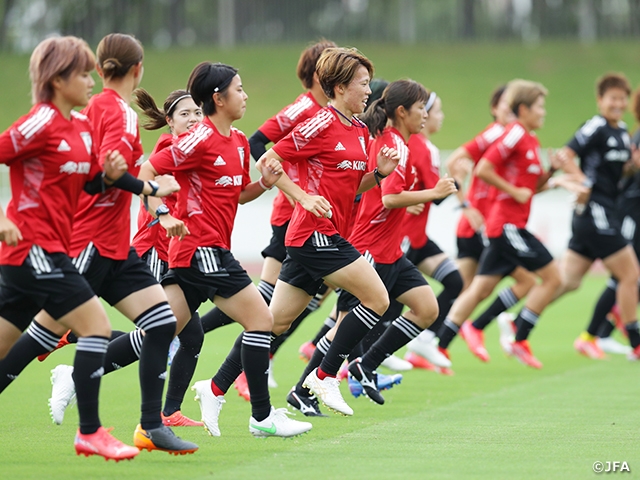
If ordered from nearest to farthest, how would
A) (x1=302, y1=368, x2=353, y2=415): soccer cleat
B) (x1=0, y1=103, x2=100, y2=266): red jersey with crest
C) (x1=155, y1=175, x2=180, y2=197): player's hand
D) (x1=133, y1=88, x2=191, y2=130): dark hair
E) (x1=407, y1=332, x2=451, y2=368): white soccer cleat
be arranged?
1. (x1=0, y1=103, x2=100, y2=266): red jersey with crest
2. (x1=155, y1=175, x2=180, y2=197): player's hand
3. (x1=302, y1=368, x2=353, y2=415): soccer cleat
4. (x1=133, y1=88, x2=191, y2=130): dark hair
5. (x1=407, y1=332, x2=451, y2=368): white soccer cleat

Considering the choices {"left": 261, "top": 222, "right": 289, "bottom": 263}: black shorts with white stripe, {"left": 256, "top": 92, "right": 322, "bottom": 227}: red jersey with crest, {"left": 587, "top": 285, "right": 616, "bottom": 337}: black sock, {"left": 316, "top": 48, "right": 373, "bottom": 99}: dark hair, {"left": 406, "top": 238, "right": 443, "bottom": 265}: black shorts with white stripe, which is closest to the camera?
{"left": 316, "top": 48, "right": 373, "bottom": 99}: dark hair

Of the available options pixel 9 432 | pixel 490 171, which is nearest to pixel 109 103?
pixel 9 432

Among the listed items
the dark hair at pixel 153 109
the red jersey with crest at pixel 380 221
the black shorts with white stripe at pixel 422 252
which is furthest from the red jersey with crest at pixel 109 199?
the black shorts with white stripe at pixel 422 252

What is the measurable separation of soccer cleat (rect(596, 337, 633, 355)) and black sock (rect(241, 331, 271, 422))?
6329 mm

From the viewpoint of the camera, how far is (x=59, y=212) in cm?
481

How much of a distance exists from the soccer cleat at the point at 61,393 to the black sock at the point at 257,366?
4.26 feet

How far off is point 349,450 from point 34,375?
425cm

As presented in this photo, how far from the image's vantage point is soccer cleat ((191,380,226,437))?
579cm

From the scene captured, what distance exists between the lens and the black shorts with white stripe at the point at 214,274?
5.45m

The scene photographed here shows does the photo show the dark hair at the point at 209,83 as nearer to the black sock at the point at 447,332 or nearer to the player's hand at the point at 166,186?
the player's hand at the point at 166,186

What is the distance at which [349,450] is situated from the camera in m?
5.40

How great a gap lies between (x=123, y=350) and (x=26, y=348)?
836mm

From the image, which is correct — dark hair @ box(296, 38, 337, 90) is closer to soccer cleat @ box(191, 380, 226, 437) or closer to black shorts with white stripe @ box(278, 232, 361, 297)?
black shorts with white stripe @ box(278, 232, 361, 297)

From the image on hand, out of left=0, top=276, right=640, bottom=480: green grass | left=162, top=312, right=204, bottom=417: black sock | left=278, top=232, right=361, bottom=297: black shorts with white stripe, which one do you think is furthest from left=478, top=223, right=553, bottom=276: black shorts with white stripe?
left=162, top=312, right=204, bottom=417: black sock
